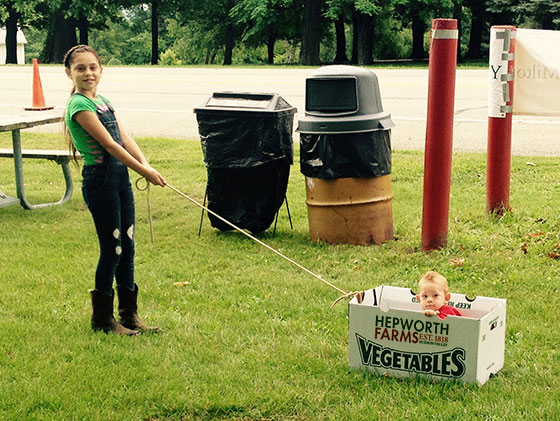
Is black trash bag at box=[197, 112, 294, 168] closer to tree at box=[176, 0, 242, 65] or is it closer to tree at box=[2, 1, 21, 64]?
tree at box=[176, 0, 242, 65]

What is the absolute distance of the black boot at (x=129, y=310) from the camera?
457cm

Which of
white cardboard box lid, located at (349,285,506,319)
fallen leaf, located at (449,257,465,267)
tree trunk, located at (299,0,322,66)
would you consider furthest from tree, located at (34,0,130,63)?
white cardboard box lid, located at (349,285,506,319)

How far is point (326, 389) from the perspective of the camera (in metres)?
3.79

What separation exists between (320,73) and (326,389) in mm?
2773

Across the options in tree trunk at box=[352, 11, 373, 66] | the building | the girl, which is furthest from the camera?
the building

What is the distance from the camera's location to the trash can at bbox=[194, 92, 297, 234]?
618 centimetres

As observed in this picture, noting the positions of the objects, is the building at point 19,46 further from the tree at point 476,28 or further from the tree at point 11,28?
the tree at point 476,28

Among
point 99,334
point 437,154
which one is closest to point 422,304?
point 99,334

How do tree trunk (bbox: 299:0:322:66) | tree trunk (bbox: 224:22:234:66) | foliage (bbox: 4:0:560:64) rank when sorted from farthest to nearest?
1. tree trunk (bbox: 224:22:234:66)
2. foliage (bbox: 4:0:560:64)
3. tree trunk (bbox: 299:0:322:66)

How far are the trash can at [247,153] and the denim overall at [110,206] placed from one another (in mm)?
1829

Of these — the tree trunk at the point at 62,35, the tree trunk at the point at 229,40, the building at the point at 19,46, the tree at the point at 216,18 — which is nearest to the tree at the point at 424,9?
the tree at the point at 216,18

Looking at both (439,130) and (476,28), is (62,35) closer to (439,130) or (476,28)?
(476,28)

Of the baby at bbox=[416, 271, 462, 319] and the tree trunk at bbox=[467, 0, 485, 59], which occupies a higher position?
the tree trunk at bbox=[467, 0, 485, 59]

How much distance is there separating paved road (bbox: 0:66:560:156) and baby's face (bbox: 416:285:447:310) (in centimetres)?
637
